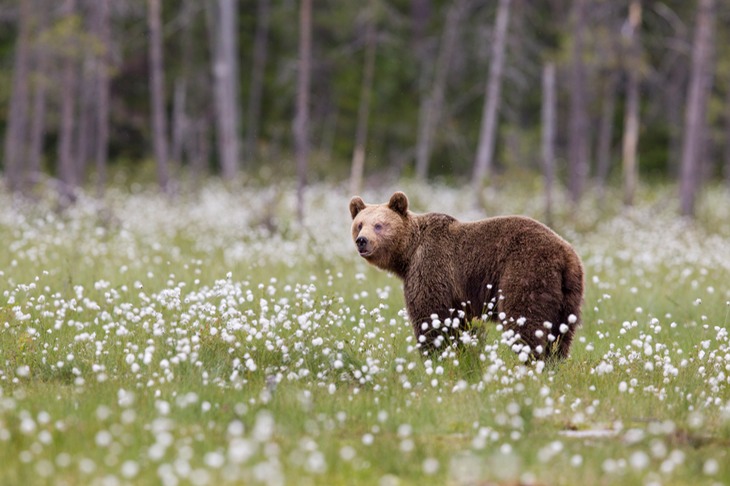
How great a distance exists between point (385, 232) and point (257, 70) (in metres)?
32.7

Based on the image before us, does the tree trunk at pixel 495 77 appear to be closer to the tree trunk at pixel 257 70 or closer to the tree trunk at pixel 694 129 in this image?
the tree trunk at pixel 694 129

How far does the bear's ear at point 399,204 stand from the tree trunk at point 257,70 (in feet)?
94.7

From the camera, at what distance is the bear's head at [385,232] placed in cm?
883

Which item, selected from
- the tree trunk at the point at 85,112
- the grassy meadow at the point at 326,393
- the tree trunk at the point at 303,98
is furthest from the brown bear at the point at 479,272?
the tree trunk at the point at 85,112

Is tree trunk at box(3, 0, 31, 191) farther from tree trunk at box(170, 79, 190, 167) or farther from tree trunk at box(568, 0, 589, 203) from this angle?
tree trunk at box(568, 0, 589, 203)

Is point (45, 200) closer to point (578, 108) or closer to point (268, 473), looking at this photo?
point (578, 108)

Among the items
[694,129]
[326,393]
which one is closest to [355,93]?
[694,129]

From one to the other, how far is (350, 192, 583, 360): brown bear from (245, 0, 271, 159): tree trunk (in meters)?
29.1

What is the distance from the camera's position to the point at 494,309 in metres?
8.59

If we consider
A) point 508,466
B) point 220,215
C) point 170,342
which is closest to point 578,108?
point 220,215

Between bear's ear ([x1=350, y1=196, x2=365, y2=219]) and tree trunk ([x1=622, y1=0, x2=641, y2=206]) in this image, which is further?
tree trunk ([x1=622, y1=0, x2=641, y2=206])

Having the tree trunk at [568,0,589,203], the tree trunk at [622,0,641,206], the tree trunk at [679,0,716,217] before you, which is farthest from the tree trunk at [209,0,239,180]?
the tree trunk at [679,0,716,217]

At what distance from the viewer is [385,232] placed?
8.98m

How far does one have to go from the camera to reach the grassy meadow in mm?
5215
